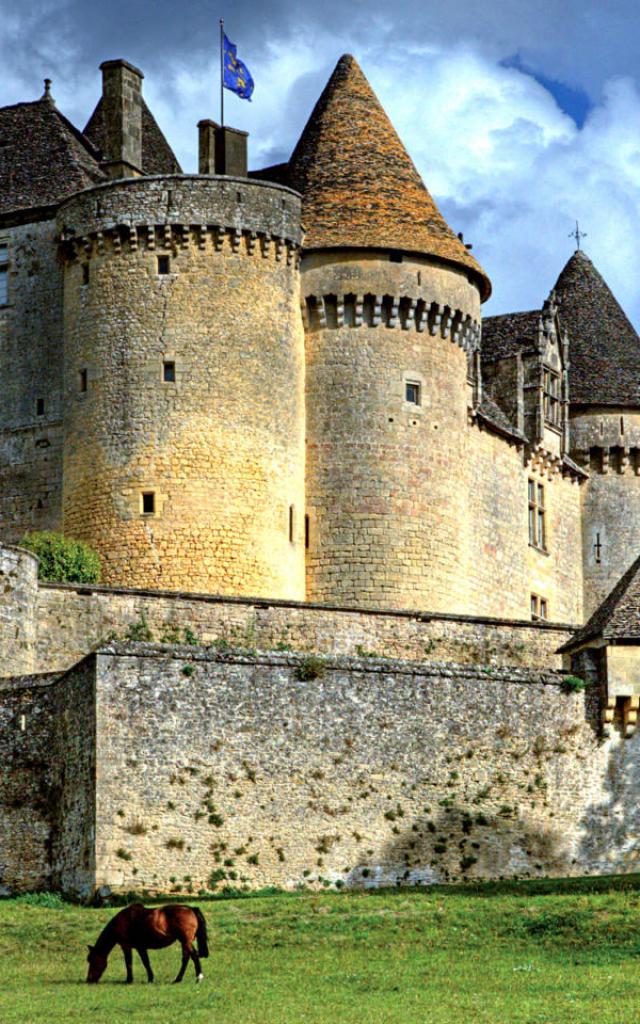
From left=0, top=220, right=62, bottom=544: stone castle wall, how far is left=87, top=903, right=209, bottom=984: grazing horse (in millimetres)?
23560

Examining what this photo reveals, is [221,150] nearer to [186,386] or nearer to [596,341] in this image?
[186,386]

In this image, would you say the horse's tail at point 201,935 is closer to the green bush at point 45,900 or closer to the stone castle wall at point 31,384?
the green bush at point 45,900

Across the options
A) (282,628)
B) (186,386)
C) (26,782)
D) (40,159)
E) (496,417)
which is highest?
(40,159)

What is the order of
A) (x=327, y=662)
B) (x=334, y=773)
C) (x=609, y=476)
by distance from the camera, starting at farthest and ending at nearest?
(x=609, y=476), (x=327, y=662), (x=334, y=773)

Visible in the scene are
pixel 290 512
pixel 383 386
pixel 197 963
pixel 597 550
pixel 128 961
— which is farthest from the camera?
pixel 597 550

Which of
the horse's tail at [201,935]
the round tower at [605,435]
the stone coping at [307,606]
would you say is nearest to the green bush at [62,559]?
the stone coping at [307,606]

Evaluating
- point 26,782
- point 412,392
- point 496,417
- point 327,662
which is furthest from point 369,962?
point 496,417

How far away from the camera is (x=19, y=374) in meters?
55.6

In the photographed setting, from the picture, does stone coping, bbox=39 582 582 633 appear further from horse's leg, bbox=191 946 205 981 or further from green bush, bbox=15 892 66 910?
horse's leg, bbox=191 946 205 981

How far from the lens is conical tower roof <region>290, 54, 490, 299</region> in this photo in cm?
5516

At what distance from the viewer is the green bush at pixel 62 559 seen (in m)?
49.7

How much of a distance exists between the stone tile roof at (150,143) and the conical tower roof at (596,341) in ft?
41.3

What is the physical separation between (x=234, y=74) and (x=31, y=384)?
9087 mm

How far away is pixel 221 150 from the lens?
56.8 meters
